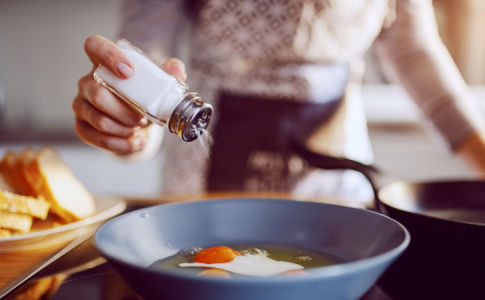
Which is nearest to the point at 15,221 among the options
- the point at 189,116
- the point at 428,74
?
the point at 189,116

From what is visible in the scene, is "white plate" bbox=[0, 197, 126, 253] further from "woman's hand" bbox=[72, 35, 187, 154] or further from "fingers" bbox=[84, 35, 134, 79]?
"fingers" bbox=[84, 35, 134, 79]

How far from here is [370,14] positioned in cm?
101

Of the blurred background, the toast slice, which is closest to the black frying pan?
the toast slice

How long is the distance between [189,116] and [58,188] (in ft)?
0.97

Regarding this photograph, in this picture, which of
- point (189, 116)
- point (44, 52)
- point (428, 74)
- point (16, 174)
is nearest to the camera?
point (189, 116)

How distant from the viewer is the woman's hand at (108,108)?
0.50 m

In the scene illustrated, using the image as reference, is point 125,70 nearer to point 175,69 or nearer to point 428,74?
point 175,69

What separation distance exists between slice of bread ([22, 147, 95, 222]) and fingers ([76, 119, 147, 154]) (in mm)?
79

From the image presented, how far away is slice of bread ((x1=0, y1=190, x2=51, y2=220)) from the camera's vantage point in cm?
55

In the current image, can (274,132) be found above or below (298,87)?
below

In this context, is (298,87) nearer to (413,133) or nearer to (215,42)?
(215,42)

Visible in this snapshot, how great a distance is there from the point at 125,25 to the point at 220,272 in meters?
0.77

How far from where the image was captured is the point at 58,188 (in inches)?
25.8

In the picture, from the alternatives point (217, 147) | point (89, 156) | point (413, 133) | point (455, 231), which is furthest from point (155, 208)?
point (413, 133)
